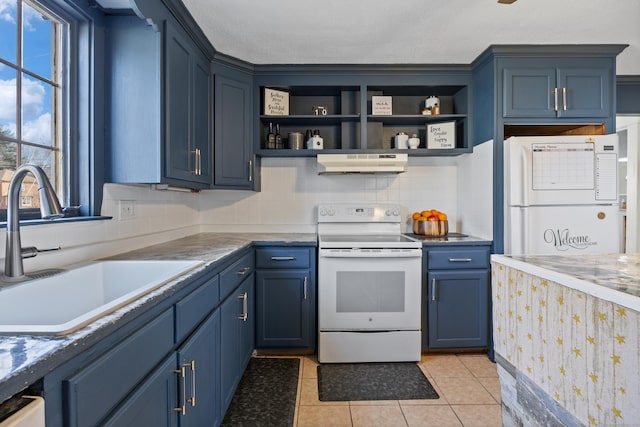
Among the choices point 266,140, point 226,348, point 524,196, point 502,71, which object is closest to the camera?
point 226,348

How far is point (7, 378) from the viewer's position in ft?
1.72

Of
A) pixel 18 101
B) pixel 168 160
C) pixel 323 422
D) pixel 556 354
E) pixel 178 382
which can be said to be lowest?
pixel 323 422

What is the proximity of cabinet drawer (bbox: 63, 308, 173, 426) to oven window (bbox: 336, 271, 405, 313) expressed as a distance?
149 centimetres

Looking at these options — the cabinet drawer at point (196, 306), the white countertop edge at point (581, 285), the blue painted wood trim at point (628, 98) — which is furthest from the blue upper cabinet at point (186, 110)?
the blue painted wood trim at point (628, 98)

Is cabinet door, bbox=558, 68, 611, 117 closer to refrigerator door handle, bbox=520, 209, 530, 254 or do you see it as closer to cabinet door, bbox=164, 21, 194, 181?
refrigerator door handle, bbox=520, 209, 530, 254

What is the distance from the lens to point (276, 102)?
9.42 feet

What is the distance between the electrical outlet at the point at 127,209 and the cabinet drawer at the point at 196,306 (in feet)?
2.42

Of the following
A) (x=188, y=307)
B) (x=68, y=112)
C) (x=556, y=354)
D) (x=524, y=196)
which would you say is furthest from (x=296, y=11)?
(x=556, y=354)

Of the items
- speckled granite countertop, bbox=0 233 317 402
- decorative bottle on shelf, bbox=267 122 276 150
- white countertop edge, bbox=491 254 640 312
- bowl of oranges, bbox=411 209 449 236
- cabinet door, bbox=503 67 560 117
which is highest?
cabinet door, bbox=503 67 560 117

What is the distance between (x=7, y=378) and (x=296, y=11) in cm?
209

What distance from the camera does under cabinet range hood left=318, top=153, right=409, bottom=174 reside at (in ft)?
8.95

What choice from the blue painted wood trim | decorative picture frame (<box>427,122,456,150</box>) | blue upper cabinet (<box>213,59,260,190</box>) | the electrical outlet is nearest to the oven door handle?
blue upper cabinet (<box>213,59,260,190</box>)

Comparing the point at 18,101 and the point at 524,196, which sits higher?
the point at 18,101

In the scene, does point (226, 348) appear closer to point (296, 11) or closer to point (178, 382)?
point (178, 382)
